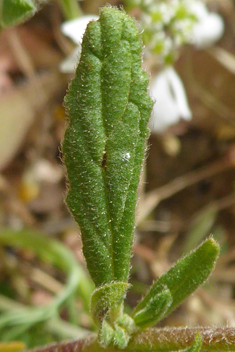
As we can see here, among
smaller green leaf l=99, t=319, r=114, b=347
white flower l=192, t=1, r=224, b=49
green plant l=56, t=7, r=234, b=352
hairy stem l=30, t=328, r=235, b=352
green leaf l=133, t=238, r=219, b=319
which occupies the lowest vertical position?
hairy stem l=30, t=328, r=235, b=352

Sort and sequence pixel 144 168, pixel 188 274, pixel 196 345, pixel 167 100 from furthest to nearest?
pixel 144 168, pixel 167 100, pixel 188 274, pixel 196 345

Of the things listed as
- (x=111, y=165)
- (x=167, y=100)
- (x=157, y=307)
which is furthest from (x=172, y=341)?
(x=167, y=100)

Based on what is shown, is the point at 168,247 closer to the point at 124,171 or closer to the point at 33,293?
the point at 33,293

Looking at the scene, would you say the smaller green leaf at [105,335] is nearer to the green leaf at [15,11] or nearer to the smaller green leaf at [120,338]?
the smaller green leaf at [120,338]

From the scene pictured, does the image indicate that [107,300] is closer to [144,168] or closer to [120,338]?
[120,338]

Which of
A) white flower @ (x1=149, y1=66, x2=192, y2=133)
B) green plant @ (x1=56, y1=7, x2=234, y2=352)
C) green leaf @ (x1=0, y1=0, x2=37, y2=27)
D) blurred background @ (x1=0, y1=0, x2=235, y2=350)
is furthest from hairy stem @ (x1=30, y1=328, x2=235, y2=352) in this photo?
white flower @ (x1=149, y1=66, x2=192, y2=133)

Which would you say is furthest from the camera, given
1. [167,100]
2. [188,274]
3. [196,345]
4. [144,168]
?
[144,168]

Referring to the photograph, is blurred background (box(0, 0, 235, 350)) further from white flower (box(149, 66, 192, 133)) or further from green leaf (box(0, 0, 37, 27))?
green leaf (box(0, 0, 37, 27))

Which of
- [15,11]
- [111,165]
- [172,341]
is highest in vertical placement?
[15,11]
